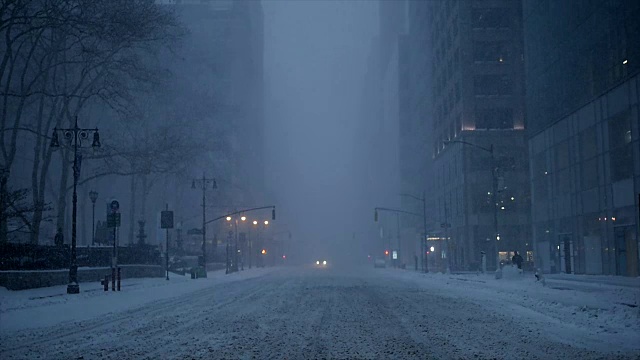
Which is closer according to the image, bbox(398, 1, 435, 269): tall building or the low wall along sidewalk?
the low wall along sidewalk

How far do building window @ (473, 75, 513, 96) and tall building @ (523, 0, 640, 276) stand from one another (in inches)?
706

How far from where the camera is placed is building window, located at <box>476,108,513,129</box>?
274ft

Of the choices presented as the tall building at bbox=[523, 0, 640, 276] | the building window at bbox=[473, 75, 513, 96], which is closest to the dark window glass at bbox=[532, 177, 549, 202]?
the tall building at bbox=[523, 0, 640, 276]

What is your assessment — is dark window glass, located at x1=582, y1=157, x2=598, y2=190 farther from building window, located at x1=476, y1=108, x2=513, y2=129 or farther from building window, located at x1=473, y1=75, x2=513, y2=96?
building window, located at x1=473, y1=75, x2=513, y2=96

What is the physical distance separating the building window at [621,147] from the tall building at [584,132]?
6 cm

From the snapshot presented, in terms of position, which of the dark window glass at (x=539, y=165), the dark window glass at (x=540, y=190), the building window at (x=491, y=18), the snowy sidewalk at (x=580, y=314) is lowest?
the snowy sidewalk at (x=580, y=314)

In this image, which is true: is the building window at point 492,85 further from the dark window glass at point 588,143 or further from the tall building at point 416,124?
the dark window glass at point 588,143

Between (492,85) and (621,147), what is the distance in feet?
131

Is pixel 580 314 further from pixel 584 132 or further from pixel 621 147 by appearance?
pixel 584 132

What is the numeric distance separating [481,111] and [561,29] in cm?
2783

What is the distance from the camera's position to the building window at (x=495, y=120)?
274 ft

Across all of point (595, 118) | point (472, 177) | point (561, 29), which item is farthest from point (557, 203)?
point (472, 177)

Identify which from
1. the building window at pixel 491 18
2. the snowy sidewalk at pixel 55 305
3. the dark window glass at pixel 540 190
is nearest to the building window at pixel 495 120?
the building window at pixel 491 18

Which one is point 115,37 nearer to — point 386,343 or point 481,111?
point 386,343
